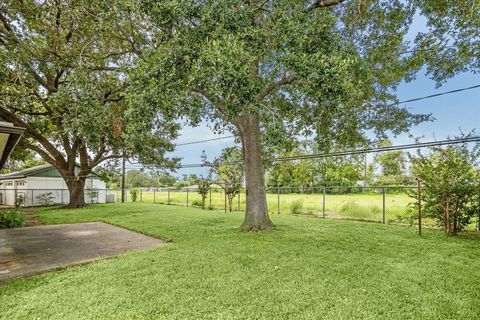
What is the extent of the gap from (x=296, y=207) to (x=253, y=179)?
5.87m

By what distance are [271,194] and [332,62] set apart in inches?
388

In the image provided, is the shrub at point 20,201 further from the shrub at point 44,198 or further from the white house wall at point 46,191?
the shrub at point 44,198

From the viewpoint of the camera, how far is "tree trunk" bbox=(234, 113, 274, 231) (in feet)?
23.4

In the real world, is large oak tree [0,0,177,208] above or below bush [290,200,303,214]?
above

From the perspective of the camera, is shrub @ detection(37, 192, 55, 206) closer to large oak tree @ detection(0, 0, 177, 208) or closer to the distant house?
the distant house

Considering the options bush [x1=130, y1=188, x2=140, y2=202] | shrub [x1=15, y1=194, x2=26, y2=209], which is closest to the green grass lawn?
shrub [x1=15, y1=194, x2=26, y2=209]

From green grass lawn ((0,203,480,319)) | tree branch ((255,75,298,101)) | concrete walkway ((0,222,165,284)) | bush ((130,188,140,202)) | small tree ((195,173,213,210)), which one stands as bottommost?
bush ((130,188,140,202))

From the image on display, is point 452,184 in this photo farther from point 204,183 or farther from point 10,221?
point 10,221

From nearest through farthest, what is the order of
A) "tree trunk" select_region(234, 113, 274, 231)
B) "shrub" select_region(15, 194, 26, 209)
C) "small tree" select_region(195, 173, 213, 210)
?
"tree trunk" select_region(234, 113, 274, 231) → "small tree" select_region(195, 173, 213, 210) → "shrub" select_region(15, 194, 26, 209)

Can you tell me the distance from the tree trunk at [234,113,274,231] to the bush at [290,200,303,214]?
A: 5355mm

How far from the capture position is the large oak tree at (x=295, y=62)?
4613mm

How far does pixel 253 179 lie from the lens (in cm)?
723

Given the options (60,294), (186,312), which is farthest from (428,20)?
(60,294)

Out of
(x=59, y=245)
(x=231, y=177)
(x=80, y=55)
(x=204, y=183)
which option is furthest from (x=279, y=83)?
(x=204, y=183)
